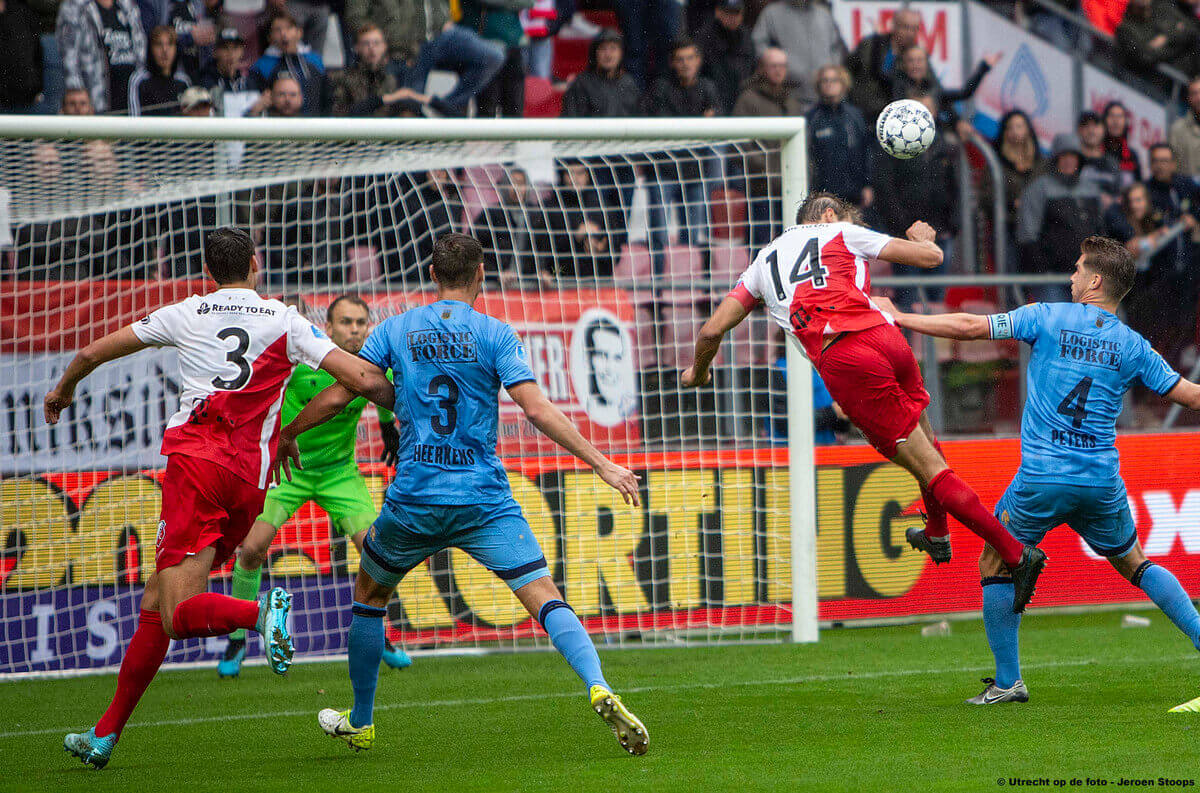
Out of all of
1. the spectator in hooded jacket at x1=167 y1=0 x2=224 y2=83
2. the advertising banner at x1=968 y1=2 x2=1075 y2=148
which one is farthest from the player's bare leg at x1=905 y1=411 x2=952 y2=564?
the advertising banner at x1=968 y1=2 x2=1075 y2=148

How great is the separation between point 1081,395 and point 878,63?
25.9 ft

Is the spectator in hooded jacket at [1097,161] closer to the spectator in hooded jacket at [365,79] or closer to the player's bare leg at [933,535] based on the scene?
the spectator in hooded jacket at [365,79]

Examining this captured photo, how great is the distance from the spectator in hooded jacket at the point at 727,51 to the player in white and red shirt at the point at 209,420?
8.42 meters

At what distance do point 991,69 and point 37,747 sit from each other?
12.5 metres

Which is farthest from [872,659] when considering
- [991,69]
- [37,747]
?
[991,69]

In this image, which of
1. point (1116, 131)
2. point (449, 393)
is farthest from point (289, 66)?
point (1116, 131)

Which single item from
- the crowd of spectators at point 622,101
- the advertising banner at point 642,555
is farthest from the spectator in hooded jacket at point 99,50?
the advertising banner at point 642,555

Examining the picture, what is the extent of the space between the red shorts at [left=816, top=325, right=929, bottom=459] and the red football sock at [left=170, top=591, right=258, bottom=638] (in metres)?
3.12

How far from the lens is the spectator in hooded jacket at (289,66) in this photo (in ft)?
40.2

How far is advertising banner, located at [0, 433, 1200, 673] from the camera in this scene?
9.37 meters

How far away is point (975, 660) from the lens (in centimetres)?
884

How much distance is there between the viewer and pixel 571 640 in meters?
5.66

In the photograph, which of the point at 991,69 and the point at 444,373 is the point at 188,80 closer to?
the point at 444,373

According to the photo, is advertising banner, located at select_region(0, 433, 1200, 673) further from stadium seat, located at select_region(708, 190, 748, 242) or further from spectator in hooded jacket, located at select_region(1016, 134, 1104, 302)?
spectator in hooded jacket, located at select_region(1016, 134, 1104, 302)
